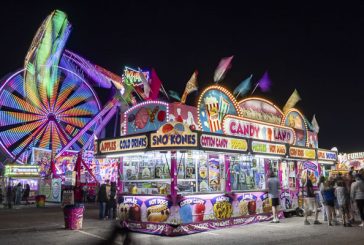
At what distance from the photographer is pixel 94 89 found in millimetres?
38812

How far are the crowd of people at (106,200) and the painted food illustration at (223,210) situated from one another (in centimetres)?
518

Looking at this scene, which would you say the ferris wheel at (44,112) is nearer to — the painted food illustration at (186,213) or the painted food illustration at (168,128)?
the painted food illustration at (168,128)

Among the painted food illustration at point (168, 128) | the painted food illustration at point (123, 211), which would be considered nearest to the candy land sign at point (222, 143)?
the painted food illustration at point (168, 128)

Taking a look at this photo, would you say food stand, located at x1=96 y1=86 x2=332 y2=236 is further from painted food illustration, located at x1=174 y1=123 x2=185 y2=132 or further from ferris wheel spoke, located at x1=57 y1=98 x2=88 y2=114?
ferris wheel spoke, located at x1=57 y1=98 x2=88 y2=114

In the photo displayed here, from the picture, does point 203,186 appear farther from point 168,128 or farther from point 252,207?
point 168,128

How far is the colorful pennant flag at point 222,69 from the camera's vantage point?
53.5 feet

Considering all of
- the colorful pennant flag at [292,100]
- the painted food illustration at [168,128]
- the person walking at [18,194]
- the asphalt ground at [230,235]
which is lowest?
the asphalt ground at [230,235]

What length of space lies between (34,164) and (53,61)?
9068mm

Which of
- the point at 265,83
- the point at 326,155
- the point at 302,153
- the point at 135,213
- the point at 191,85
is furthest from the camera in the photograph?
the point at 265,83

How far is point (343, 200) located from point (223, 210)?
3854 millimetres

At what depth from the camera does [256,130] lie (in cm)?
1548

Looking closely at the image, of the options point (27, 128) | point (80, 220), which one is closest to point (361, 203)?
point (80, 220)

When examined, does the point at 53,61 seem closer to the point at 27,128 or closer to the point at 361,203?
the point at 27,128

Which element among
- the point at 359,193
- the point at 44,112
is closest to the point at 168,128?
the point at 359,193
